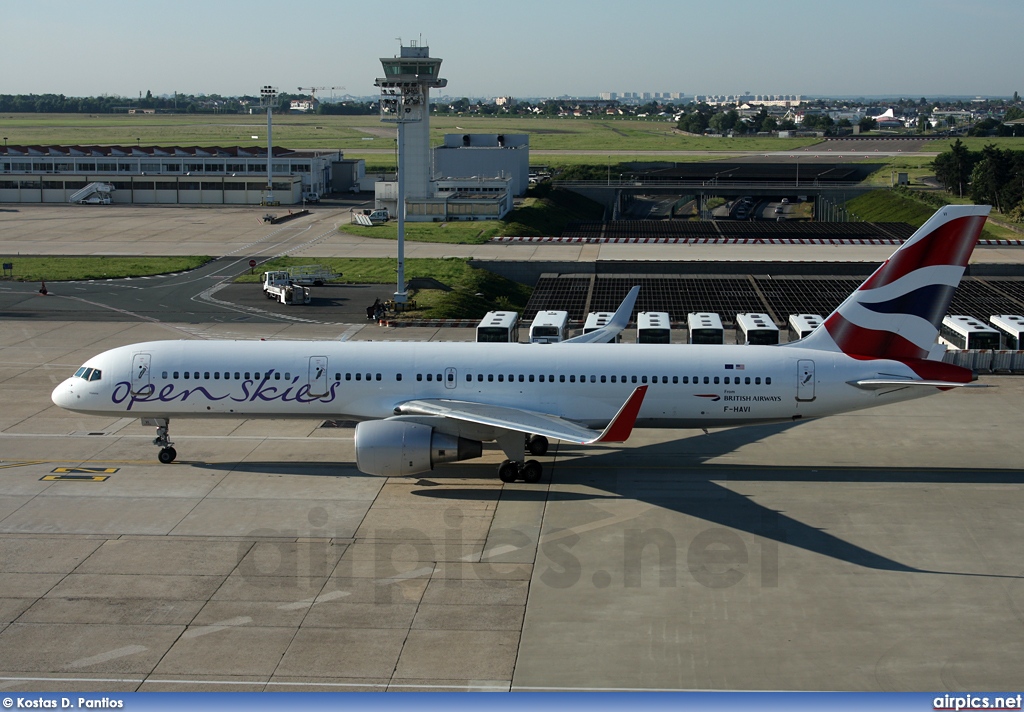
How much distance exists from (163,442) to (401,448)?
10.4m

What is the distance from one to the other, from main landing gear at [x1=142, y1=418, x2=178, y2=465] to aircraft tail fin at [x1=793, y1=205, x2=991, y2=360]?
2529 cm

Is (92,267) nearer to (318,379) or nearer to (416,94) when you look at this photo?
(416,94)

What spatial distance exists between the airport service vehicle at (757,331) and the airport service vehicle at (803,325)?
1.30 metres

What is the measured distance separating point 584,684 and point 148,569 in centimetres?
1325

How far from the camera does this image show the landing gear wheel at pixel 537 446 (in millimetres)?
38781

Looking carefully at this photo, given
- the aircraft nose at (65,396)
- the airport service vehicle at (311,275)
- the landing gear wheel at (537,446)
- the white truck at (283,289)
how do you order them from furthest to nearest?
the airport service vehicle at (311,275) → the white truck at (283,289) → the landing gear wheel at (537,446) → the aircraft nose at (65,396)

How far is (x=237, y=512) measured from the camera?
32125 millimetres

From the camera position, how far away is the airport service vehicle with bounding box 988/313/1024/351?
53.6m

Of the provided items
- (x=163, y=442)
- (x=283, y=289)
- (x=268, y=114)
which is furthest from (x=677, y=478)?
(x=268, y=114)

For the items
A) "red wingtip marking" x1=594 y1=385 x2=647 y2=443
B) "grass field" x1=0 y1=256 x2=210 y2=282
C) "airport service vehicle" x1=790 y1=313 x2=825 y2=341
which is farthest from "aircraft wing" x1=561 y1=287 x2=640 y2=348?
"grass field" x1=0 y1=256 x2=210 y2=282

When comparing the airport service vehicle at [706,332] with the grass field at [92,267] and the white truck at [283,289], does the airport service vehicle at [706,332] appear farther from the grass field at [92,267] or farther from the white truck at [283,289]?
the grass field at [92,267]

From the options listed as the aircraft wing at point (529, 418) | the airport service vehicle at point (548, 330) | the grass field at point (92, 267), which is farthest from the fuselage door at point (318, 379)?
the grass field at point (92, 267)

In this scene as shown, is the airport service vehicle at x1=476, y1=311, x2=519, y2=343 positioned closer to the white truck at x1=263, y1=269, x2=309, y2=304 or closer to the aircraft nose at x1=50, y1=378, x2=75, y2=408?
the white truck at x1=263, y1=269, x2=309, y2=304

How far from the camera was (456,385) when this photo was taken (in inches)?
1444
